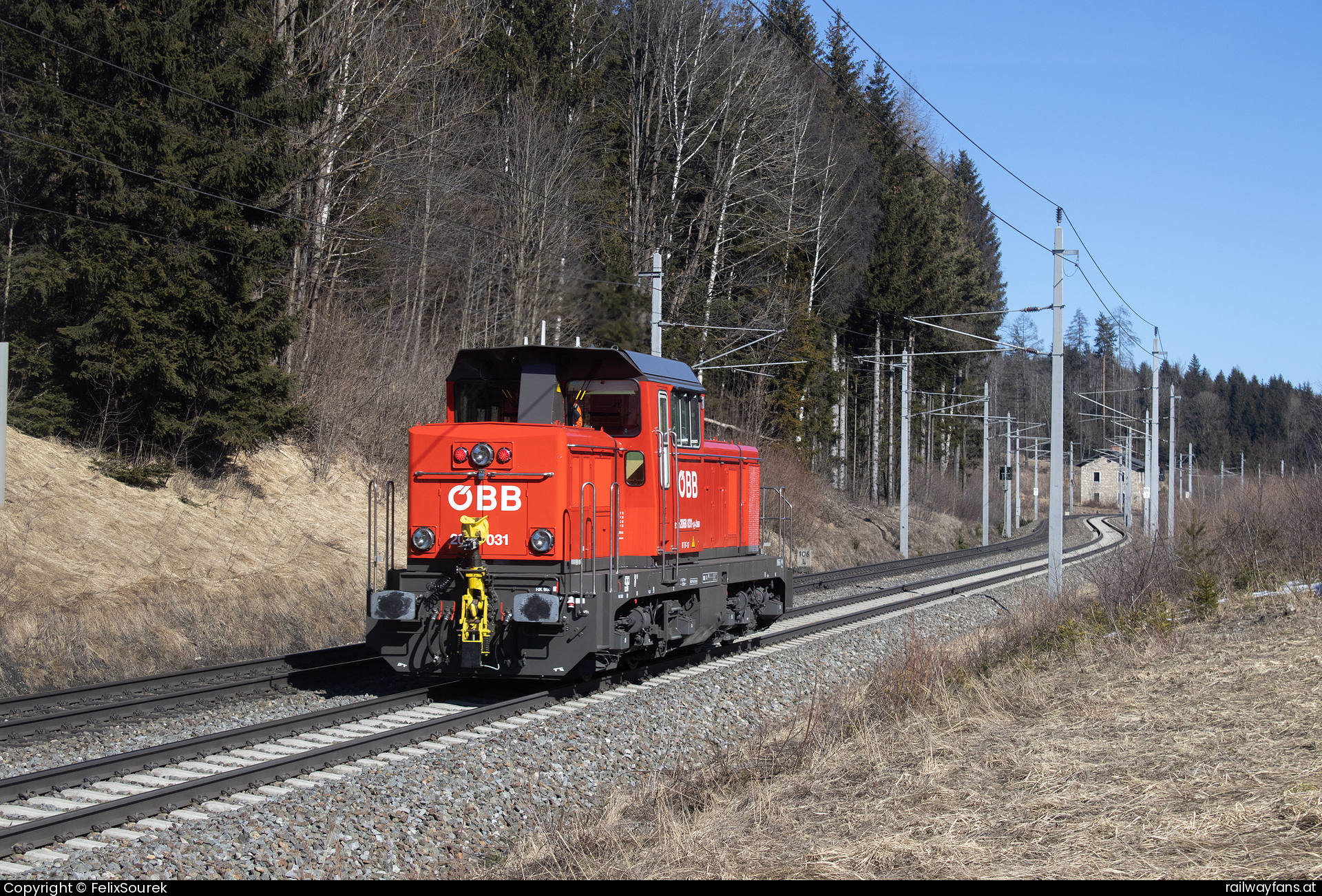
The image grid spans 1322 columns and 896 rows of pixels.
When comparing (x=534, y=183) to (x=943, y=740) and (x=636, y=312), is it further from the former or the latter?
(x=943, y=740)

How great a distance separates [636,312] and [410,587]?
7621mm

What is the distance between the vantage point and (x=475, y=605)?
968 centimetres

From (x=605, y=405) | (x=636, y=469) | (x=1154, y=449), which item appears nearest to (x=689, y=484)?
(x=636, y=469)

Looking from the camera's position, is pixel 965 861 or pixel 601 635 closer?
pixel 965 861

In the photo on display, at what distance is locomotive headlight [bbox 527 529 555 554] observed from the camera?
1002 cm

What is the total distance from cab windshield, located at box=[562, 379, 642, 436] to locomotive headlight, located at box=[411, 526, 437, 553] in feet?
6.28

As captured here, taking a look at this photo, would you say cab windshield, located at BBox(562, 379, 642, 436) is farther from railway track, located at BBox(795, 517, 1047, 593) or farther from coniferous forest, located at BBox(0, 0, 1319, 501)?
railway track, located at BBox(795, 517, 1047, 593)

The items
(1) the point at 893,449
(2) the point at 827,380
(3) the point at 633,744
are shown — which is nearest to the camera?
(3) the point at 633,744

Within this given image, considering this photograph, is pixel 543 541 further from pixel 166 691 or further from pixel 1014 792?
pixel 1014 792

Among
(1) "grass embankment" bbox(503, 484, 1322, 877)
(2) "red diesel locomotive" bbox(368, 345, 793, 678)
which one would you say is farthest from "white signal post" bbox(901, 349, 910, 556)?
(2) "red diesel locomotive" bbox(368, 345, 793, 678)

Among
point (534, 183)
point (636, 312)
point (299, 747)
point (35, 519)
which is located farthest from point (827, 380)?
point (299, 747)

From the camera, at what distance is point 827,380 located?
43.9m

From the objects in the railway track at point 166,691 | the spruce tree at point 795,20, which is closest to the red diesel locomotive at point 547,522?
the railway track at point 166,691

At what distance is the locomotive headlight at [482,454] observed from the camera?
10156 millimetres
